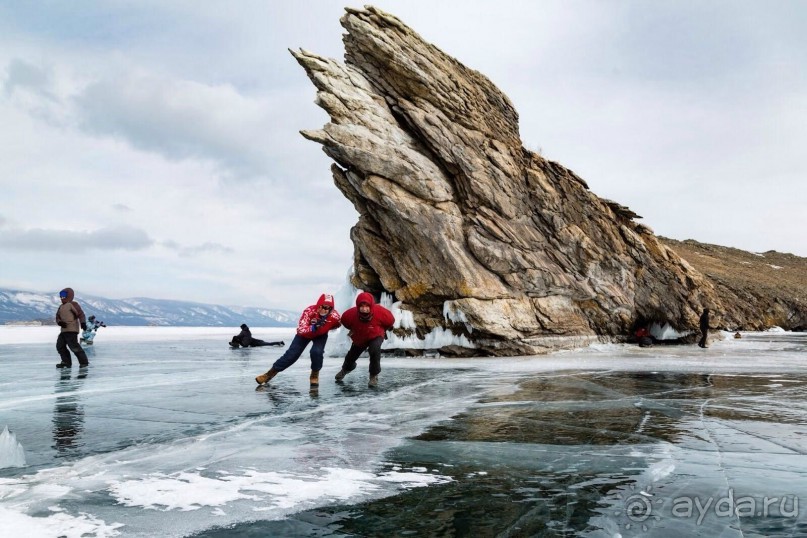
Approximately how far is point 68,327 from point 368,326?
9.28m

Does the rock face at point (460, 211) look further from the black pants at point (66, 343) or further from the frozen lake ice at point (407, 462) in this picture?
the frozen lake ice at point (407, 462)

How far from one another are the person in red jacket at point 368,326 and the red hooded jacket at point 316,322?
54 cm

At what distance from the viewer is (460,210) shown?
2175 centimetres

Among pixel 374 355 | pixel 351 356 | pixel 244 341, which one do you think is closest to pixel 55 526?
pixel 374 355

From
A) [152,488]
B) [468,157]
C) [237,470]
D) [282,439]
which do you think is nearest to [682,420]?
[282,439]

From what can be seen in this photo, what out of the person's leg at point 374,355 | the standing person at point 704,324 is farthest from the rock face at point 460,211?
the person's leg at point 374,355

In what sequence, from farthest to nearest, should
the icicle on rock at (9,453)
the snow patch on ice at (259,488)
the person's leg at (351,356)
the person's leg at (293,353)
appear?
1. the person's leg at (351,356)
2. the person's leg at (293,353)
3. the icicle on rock at (9,453)
4. the snow patch on ice at (259,488)

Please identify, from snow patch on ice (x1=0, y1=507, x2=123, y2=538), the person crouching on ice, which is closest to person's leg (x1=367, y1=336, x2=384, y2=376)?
the person crouching on ice

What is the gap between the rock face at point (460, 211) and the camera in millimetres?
20500

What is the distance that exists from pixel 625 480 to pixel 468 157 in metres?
18.8

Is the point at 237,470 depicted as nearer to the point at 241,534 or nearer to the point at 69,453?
the point at 241,534

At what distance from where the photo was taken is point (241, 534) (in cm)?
302

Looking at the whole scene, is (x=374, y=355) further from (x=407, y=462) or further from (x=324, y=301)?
(x=407, y=462)

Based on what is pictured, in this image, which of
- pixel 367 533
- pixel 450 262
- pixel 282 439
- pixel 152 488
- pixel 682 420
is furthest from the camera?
pixel 450 262
